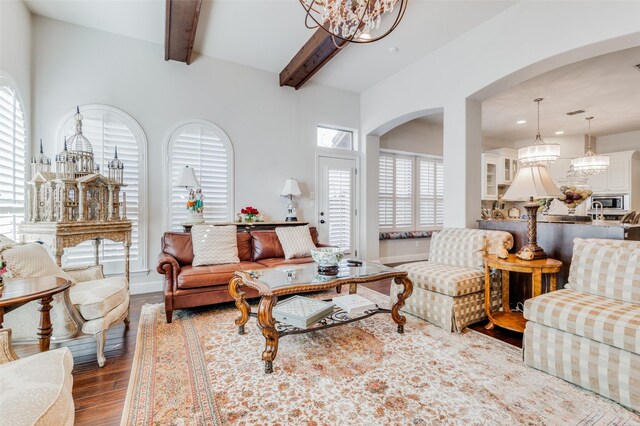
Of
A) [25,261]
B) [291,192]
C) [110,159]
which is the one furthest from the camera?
[291,192]

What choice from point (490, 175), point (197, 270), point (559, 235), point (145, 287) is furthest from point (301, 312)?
point (490, 175)

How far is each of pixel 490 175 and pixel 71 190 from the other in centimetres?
787

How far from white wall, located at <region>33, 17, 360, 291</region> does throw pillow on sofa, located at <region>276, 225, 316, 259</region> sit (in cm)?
87

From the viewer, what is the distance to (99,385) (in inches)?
72.3

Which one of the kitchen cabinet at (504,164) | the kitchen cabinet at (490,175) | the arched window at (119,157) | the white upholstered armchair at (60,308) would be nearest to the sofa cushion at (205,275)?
the white upholstered armchair at (60,308)

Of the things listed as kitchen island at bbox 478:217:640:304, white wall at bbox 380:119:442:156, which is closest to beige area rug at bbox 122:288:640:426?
kitchen island at bbox 478:217:640:304

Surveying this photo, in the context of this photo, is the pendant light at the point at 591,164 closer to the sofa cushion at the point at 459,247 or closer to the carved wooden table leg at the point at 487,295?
the sofa cushion at the point at 459,247

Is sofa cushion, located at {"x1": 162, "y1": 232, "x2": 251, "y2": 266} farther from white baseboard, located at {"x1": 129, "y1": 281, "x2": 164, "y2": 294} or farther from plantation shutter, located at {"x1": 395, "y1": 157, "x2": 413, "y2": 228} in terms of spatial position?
plantation shutter, located at {"x1": 395, "y1": 157, "x2": 413, "y2": 228}

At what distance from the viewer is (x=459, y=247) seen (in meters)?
3.14

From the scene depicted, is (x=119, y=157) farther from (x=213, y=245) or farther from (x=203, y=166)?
(x=213, y=245)

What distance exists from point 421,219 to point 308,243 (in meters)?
3.71

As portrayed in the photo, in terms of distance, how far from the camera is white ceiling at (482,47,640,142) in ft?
12.5

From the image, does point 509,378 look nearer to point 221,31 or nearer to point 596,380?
point 596,380

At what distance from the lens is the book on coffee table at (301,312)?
7.25ft
